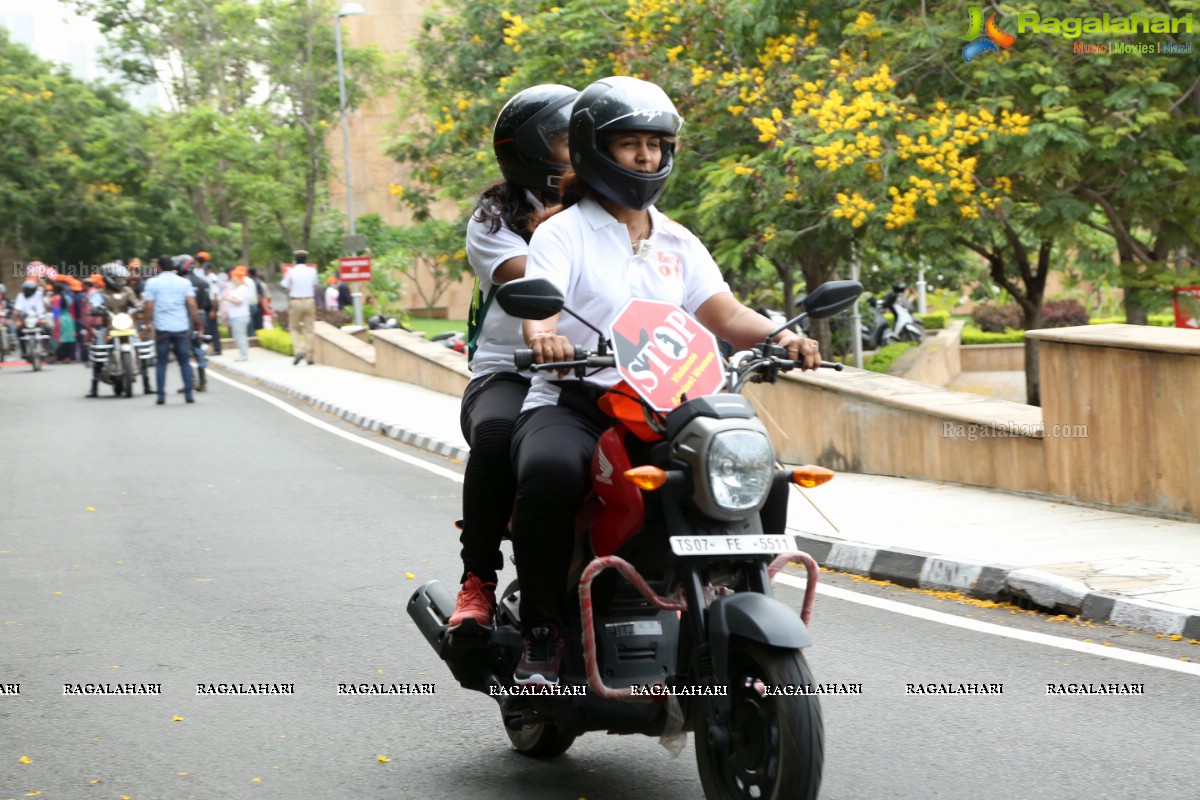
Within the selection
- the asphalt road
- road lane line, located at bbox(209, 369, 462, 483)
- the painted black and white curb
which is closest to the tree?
road lane line, located at bbox(209, 369, 462, 483)

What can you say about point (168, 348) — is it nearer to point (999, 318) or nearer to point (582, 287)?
point (582, 287)

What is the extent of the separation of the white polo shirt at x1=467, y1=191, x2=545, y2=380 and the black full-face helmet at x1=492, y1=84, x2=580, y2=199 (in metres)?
0.23

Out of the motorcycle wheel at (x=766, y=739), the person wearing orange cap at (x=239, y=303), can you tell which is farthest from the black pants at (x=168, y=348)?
the motorcycle wheel at (x=766, y=739)

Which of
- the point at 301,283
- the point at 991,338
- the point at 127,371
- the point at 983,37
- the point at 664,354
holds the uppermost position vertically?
the point at 983,37

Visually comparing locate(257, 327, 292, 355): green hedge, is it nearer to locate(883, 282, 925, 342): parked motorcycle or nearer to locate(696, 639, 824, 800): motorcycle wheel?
locate(883, 282, 925, 342): parked motorcycle

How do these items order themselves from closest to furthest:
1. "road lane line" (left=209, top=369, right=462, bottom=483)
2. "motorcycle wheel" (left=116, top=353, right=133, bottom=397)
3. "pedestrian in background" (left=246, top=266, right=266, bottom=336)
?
"road lane line" (left=209, top=369, right=462, bottom=483), "motorcycle wheel" (left=116, top=353, right=133, bottom=397), "pedestrian in background" (left=246, top=266, right=266, bottom=336)

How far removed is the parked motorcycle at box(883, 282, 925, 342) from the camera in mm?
35250

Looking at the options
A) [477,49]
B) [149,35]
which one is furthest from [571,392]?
[149,35]

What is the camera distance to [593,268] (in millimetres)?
4613

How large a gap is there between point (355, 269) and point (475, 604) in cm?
2732

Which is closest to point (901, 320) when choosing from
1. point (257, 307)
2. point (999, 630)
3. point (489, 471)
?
point (257, 307)

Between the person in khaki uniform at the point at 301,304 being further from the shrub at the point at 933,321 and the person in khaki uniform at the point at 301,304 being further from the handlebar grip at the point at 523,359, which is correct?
the handlebar grip at the point at 523,359

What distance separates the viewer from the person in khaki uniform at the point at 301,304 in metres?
27.8

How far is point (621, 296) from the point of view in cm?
464
